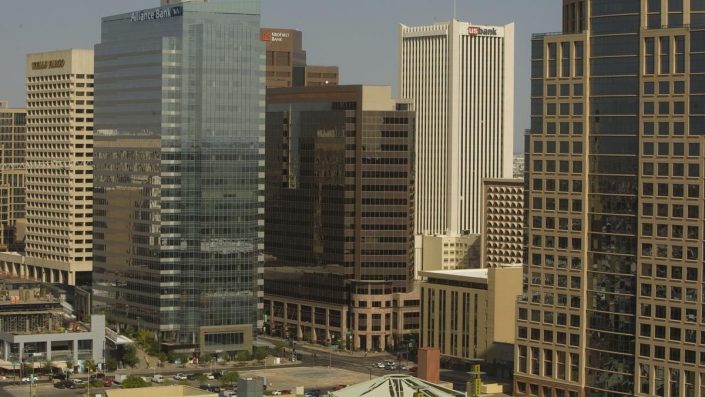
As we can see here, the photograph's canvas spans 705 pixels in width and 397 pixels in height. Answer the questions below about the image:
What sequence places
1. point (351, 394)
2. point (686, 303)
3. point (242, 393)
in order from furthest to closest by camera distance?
point (686, 303) < point (242, 393) < point (351, 394)

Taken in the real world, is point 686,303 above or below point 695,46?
below

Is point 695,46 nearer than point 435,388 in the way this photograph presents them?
No

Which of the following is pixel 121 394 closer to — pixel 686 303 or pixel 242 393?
pixel 242 393

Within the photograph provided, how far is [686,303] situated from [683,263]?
16.0ft

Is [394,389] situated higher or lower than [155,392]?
higher

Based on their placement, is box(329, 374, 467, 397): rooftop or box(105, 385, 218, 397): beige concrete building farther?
box(105, 385, 218, 397): beige concrete building

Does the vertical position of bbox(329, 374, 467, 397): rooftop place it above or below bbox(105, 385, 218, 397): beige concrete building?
above

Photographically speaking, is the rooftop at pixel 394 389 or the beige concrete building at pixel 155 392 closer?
the rooftop at pixel 394 389

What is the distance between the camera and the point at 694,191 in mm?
199250

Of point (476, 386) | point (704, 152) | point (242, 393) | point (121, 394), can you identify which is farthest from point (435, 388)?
point (704, 152)

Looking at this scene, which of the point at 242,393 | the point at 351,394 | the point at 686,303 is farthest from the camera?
the point at 686,303

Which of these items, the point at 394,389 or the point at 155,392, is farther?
the point at 155,392

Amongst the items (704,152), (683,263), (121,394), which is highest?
(704,152)

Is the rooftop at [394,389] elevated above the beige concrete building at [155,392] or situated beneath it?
elevated above
